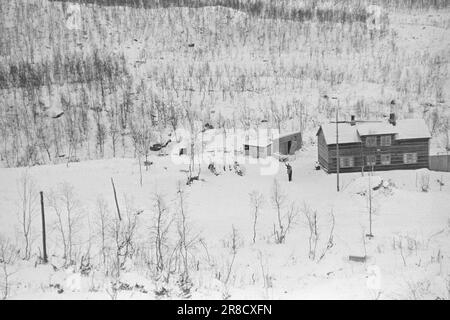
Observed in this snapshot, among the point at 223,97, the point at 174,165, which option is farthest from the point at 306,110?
the point at 174,165

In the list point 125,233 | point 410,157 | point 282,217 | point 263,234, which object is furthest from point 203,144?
point 125,233

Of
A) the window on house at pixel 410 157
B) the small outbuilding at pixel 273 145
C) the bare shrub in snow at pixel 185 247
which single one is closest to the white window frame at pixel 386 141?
the window on house at pixel 410 157

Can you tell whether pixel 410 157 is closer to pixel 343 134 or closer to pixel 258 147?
pixel 343 134

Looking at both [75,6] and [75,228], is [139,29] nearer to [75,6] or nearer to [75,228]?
[75,6]

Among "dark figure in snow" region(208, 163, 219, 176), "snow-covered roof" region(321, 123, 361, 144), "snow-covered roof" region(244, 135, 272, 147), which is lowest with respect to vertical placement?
"dark figure in snow" region(208, 163, 219, 176)

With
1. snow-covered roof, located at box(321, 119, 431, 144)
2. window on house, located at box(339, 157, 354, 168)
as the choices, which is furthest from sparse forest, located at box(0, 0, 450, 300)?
snow-covered roof, located at box(321, 119, 431, 144)

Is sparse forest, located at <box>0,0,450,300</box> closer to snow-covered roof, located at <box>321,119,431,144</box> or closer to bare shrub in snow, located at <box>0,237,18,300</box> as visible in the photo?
bare shrub in snow, located at <box>0,237,18,300</box>
